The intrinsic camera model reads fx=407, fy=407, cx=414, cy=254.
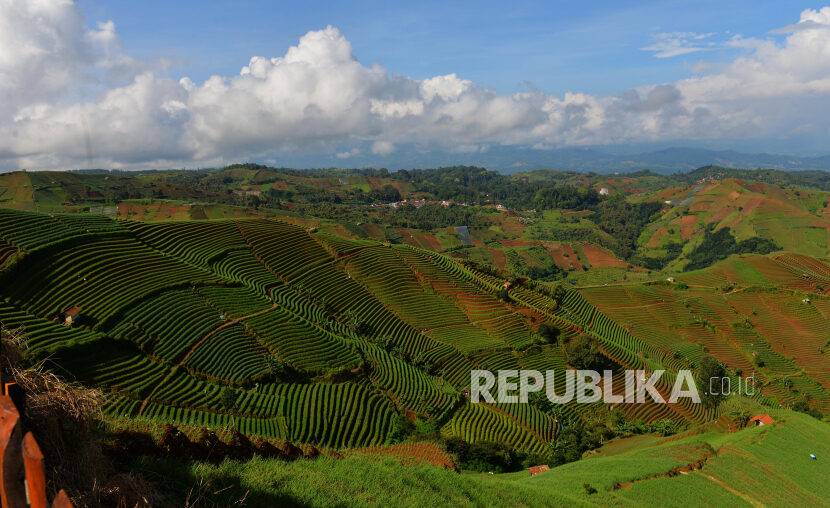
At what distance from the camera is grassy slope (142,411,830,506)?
9.21 meters

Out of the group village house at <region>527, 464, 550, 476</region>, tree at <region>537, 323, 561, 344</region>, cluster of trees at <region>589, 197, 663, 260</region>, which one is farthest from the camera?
cluster of trees at <region>589, 197, 663, 260</region>

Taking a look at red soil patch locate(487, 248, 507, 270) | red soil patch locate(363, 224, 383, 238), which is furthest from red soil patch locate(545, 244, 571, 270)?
red soil patch locate(363, 224, 383, 238)

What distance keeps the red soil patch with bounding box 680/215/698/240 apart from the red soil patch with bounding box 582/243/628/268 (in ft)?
111

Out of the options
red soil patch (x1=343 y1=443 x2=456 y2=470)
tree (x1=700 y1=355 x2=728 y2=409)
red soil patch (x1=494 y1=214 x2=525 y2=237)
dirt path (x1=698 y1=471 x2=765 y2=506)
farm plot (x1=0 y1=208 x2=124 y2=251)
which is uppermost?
farm plot (x1=0 y1=208 x2=124 y2=251)

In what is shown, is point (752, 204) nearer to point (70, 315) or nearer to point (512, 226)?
point (512, 226)

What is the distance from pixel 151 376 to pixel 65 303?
8.45 metres

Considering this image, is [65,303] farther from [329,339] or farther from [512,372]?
[512,372]

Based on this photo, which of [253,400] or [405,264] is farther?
[405,264]

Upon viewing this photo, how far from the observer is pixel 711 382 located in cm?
3728

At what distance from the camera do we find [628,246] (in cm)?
13838

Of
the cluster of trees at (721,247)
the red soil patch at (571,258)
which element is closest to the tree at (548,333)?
the red soil patch at (571,258)

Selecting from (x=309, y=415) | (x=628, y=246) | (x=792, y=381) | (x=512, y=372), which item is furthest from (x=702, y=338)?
(x=628, y=246)

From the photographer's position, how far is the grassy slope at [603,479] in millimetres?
9211

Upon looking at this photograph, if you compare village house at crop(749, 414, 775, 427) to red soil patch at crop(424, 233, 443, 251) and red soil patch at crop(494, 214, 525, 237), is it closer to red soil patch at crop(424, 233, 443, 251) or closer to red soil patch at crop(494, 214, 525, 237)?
red soil patch at crop(424, 233, 443, 251)
